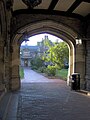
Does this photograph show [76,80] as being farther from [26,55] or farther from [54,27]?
[26,55]

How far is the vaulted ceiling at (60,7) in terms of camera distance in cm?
1476

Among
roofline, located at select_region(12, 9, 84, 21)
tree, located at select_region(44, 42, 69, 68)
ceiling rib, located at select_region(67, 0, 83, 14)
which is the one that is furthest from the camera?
tree, located at select_region(44, 42, 69, 68)

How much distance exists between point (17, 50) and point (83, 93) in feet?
16.1

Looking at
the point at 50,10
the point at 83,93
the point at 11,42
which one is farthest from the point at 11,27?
the point at 83,93

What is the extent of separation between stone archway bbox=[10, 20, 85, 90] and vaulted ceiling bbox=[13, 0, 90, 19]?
753 mm

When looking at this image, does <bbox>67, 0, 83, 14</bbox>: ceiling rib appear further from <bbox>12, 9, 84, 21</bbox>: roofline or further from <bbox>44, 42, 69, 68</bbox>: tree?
<bbox>44, 42, 69, 68</bbox>: tree

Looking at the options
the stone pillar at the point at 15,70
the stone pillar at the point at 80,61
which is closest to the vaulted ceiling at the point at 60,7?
the stone pillar at the point at 80,61

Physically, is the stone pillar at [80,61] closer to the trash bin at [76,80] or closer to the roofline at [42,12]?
the trash bin at [76,80]

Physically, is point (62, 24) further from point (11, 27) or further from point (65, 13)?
point (11, 27)

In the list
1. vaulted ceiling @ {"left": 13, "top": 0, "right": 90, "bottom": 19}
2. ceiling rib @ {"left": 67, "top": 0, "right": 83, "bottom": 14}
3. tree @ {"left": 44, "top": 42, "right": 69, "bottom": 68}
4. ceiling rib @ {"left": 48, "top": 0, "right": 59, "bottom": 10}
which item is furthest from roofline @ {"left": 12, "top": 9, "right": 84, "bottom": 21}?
tree @ {"left": 44, "top": 42, "right": 69, "bottom": 68}

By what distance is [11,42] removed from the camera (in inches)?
682

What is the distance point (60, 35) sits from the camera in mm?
20594

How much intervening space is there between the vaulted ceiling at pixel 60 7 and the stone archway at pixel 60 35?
753 mm

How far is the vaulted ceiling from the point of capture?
581 inches
